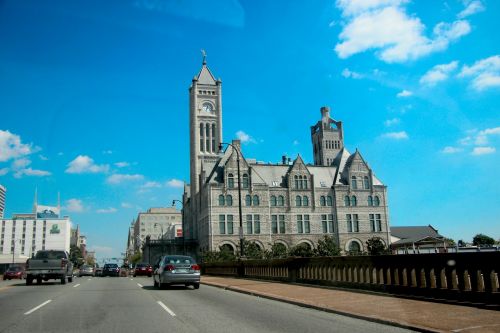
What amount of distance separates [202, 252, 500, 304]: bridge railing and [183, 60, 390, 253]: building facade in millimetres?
54682

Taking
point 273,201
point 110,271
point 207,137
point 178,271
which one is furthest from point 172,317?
point 207,137

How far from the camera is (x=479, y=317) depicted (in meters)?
10.1

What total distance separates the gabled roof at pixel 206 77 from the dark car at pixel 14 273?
61362mm

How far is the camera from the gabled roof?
104 meters

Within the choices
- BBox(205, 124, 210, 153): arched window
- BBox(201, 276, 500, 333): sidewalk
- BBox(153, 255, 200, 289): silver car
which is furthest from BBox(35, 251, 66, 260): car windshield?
BBox(205, 124, 210, 153): arched window

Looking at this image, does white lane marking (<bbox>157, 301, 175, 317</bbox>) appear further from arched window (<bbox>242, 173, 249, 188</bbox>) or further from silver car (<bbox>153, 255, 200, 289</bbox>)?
arched window (<bbox>242, 173, 249, 188</bbox>)

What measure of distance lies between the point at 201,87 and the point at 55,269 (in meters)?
76.7

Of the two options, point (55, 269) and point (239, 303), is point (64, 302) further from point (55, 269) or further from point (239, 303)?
point (55, 269)

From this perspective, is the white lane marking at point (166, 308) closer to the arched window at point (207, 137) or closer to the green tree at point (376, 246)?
the green tree at point (376, 246)

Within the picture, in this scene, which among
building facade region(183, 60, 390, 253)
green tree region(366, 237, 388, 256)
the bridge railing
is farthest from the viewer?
building facade region(183, 60, 390, 253)

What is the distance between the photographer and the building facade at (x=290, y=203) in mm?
77438

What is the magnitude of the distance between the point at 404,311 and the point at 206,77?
319ft

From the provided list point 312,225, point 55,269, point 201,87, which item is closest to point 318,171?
point 312,225

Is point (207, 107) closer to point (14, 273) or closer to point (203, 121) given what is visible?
point (203, 121)
